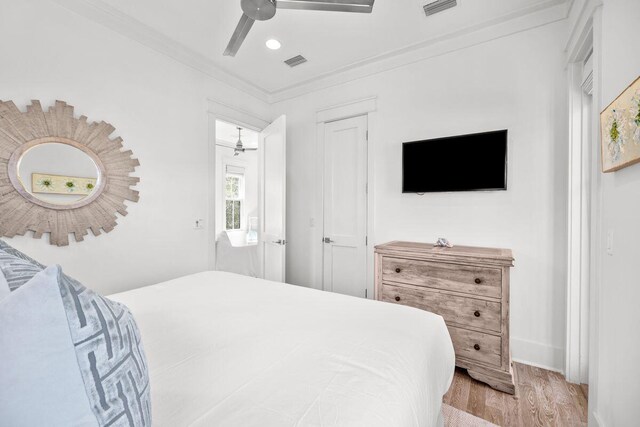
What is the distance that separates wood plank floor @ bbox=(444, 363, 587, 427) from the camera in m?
→ 1.74

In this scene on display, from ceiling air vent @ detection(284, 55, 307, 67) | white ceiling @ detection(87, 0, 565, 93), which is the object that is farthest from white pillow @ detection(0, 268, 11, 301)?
ceiling air vent @ detection(284, 55, 307, 67)

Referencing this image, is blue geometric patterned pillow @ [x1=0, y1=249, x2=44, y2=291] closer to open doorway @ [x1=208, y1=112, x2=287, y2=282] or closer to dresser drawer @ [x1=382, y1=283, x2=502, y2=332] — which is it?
dresser drawer @ [x1=382, y1=283, x2=502, y2=332]

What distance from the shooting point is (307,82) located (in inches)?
138

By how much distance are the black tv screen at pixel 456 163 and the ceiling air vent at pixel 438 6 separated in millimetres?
1028

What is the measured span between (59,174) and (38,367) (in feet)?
7.47

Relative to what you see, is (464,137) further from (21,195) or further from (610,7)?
(21,195)

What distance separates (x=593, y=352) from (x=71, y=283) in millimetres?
2243

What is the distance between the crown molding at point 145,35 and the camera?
218cm

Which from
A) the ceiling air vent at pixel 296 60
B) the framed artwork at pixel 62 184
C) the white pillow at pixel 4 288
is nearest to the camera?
the white pillow at pixel 4 288

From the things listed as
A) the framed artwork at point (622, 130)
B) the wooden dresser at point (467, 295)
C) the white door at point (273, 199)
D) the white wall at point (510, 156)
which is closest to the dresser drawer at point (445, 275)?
the wooden dresser at point (467, 295)

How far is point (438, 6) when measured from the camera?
224cm

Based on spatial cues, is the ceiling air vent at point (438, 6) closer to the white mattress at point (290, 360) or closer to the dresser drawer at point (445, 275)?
the dresser drawer at point (445, 275)

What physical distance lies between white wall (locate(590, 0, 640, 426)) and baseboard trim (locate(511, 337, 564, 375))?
929 millimetres

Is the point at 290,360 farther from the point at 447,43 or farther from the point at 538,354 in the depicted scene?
the point at 447,43
